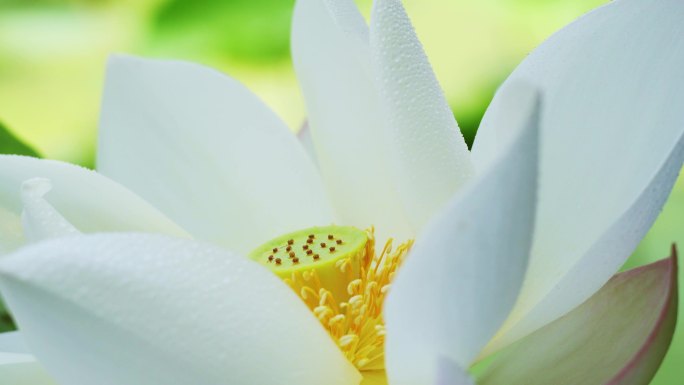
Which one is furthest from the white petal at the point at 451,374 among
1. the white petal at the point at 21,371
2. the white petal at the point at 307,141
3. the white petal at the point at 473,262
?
the white petal at the point at 307,141

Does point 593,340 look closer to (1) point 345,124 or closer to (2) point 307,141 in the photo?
(1) point 345,124

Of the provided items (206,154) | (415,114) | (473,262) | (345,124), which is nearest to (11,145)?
(206,154)

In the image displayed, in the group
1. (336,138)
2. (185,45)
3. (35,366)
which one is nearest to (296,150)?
(336,138)

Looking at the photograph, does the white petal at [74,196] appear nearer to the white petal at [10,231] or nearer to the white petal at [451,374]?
the white petal at [10,231]

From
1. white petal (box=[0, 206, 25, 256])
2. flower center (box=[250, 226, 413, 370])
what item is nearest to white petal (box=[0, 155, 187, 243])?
white petal (box=[0, 206, 25, 256])

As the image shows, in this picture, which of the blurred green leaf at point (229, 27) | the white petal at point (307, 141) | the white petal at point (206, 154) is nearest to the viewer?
the white petal at point (206, 154)

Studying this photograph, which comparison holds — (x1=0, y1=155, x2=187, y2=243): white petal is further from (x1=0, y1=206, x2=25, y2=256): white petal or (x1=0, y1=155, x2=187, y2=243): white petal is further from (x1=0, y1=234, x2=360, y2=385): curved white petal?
(x1=0, y1=234, x2=360, y2=385): curved white petal

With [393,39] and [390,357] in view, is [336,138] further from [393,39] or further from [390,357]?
[390,357]
